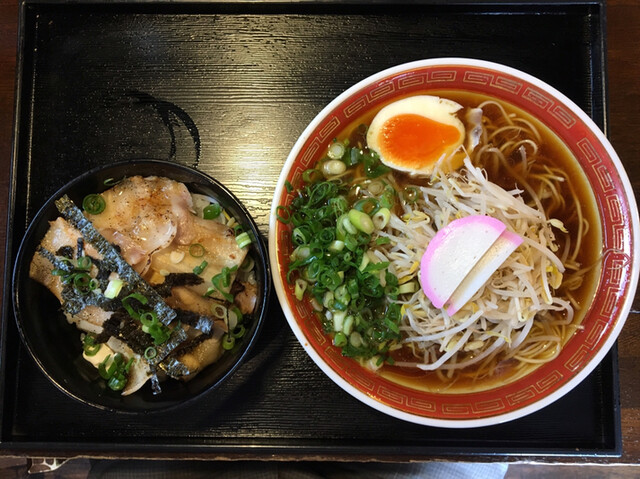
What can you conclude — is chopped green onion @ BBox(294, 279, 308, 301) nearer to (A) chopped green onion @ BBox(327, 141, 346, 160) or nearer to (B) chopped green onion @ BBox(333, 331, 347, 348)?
(B) chopped green onion @ BBox(333, 331, 347, 348)

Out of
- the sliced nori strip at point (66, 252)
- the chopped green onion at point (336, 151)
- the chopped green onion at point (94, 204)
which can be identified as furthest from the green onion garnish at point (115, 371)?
the chopped green onion at point (336, 151)

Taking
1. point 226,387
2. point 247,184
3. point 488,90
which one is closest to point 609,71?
point 488,90

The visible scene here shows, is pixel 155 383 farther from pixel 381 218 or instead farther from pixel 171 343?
pixel 381 218

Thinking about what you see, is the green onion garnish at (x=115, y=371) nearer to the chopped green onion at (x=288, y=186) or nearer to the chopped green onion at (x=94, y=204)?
the chopped green onion at (x=94, y=204)

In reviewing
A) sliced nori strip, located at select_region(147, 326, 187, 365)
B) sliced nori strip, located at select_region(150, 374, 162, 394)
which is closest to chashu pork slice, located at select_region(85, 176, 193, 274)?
sliced nori strip, located at select_region(147, 326, 187, 365)

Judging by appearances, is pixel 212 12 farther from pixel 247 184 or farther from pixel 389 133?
pixel 389 133
